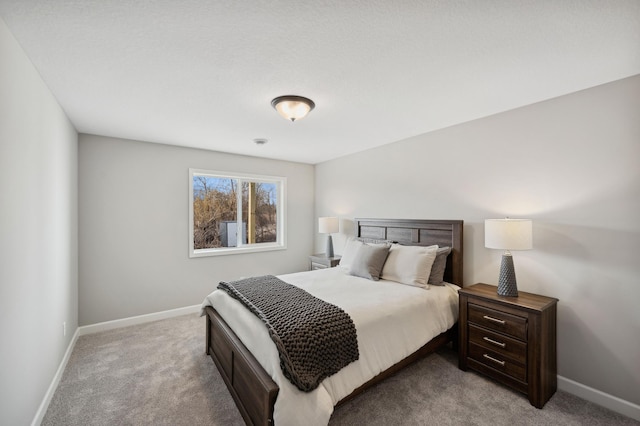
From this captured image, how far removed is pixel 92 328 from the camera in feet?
10.8

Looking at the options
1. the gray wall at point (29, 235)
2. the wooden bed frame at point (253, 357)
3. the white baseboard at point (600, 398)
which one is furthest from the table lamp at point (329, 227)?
the gray wall at point (29, 235)

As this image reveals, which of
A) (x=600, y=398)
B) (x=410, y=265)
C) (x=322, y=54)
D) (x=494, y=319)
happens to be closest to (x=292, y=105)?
(x=322, y=54)

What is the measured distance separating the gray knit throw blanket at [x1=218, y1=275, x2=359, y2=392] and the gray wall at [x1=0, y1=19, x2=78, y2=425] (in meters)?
1.32

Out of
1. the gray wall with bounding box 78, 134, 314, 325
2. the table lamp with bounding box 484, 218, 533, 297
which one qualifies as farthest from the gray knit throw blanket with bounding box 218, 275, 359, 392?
the gray wall with bounding box 78, 134, 314, 325

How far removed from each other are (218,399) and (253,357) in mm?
638

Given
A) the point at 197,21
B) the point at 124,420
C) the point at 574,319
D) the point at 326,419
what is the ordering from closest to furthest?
the point at 197,21, the point at 326,419, the point at 124,420, the point at 574,319

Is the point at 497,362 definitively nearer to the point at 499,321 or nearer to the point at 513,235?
the point at 499,321

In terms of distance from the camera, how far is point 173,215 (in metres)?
3.88

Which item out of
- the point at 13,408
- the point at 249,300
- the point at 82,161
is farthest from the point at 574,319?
the point at 82,161

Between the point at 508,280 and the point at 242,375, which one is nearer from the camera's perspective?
the point at 242,375

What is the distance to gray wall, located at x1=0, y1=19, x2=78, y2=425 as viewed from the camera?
1.48 meters

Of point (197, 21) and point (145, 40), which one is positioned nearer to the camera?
point (197, 21)

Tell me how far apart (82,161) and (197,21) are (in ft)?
9.58

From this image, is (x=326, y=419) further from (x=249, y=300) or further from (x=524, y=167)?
(x=524, y=167)
